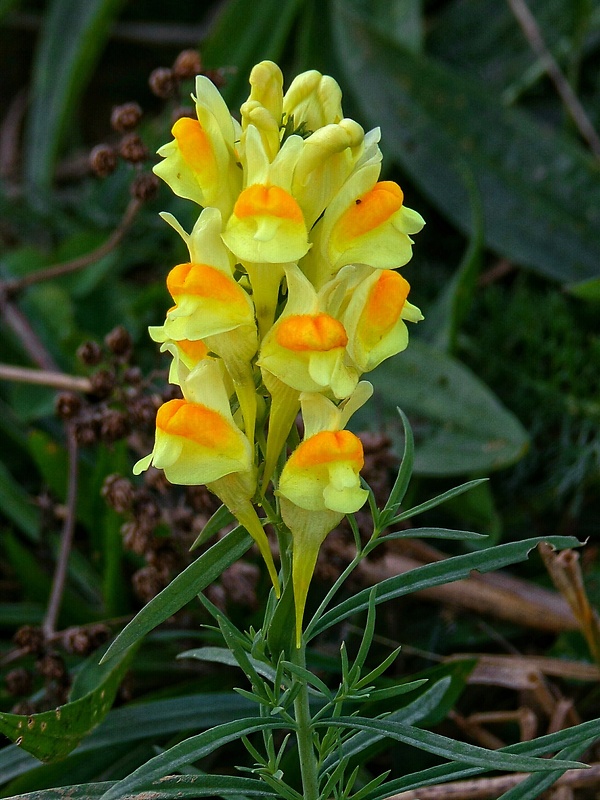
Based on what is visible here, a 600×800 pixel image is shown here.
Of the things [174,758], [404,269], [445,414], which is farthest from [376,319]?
[404,269]

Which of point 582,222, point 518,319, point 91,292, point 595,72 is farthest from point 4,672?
point 595,72

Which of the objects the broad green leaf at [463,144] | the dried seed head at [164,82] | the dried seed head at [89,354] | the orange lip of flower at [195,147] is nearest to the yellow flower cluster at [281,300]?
the orange lip of flower at [195,147]

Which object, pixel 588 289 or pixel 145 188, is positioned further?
pixel 588 289

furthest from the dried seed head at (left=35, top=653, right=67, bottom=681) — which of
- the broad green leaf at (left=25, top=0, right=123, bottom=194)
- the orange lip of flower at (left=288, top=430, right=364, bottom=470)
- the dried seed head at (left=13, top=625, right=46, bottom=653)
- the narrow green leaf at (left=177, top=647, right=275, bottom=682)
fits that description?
the broad green leaf at (left=25, top=0, right=123, bottom=194)

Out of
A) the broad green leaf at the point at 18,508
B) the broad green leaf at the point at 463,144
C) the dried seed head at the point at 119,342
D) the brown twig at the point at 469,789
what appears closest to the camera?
the brown twig at the point at 469,789

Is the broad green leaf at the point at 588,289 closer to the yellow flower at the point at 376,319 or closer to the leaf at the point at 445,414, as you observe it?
the leaf at the point at 445,414

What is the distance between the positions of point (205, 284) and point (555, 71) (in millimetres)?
1492

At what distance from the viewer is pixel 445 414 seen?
140 centimetres

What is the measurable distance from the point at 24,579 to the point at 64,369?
47 cm

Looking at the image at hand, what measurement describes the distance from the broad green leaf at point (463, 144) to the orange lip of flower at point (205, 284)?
1.21 meters

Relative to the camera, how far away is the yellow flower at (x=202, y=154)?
64cm

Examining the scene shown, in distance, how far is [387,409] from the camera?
1466mm

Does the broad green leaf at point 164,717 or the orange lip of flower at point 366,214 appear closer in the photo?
the orange lip of flower at point 366,214

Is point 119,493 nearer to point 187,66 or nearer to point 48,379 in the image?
point 48,379
